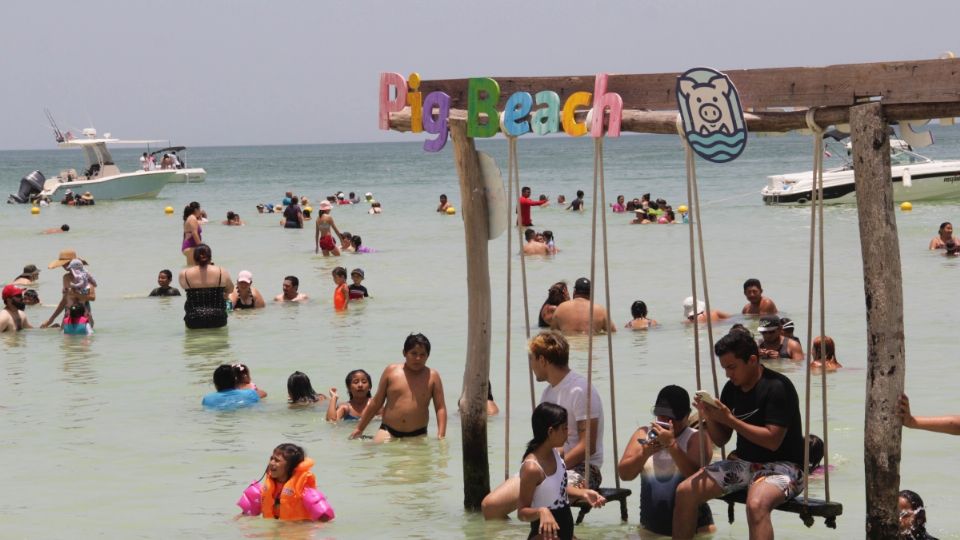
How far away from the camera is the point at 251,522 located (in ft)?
28.1

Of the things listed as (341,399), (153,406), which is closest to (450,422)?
(341,399)

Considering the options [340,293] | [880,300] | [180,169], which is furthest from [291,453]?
[180,169]

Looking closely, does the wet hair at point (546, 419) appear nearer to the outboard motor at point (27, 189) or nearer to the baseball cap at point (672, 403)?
the baseball cap at point (672, 403)

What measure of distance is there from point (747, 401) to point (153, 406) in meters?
7.63

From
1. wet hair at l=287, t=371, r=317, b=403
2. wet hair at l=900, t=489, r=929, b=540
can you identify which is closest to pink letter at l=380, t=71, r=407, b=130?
wet hair at l=900, t=489, r=929, b=540

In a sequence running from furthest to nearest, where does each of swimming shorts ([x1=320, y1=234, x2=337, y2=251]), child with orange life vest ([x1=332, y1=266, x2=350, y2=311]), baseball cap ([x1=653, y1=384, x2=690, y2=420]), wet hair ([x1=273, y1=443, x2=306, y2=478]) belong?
swimming shorts ([x1=320, y1=234, x2=337, y2=251]) < child with orange life vest ([x1=332, y1=266, x2=350, y2=311]) < wet hair ([x1=273, y1=443, x2=306, y2=478]) < baseball cap ([x1=653, y1=384, x2=690, y2=420])

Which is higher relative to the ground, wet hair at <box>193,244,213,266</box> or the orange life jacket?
wet hair at <box>193,244,213,266</box>

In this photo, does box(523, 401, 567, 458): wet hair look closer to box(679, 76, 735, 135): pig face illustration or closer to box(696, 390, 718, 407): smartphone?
box(696, 390, 718, 407): smartphone

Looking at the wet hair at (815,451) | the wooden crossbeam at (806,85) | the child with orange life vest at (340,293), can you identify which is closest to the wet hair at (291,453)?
the wooden crossbeam at (806,85)

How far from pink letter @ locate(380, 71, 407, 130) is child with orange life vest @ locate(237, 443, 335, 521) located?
79.0 inches

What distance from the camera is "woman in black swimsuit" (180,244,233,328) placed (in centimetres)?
1619

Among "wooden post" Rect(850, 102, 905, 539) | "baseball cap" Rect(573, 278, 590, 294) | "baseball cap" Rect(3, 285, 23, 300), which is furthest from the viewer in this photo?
"baseball cap" Rect(3, 285, 23, 300)

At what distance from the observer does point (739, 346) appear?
6.45 m

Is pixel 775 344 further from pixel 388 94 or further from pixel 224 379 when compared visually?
pixel 388 94
